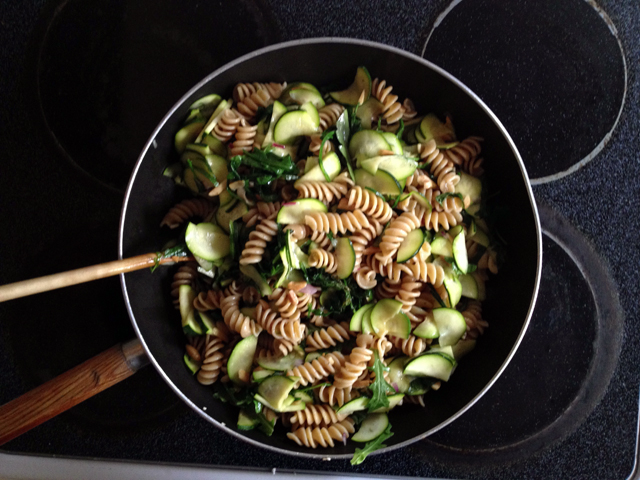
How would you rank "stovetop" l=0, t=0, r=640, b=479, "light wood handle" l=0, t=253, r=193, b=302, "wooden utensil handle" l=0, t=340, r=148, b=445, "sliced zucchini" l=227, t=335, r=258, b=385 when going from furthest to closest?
"stovetop" l=0, t=0, r=640, b=479 < "sliced zucchini" l=227, t=335, r=258, b=385 < "wooden utensil handle" l=0, t=340, r=148, b=445 < "light wood handle" l=0, t=253, r=193, b=302

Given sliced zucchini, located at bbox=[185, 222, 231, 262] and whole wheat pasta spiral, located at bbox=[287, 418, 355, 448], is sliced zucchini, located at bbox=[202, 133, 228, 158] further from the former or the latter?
whole wheat pasta spiral, located at bbox=[287, 418, 355, 448]

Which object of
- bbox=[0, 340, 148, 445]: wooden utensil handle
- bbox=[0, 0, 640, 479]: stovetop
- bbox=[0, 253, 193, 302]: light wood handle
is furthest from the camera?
bbox=[0, 0, 640, 479]: stovetop

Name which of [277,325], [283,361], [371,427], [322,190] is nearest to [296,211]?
[322,190]

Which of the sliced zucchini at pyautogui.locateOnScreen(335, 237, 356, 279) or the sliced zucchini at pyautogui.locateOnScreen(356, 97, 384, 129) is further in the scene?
the sliced zucchini at pyautogui.locateOnScreen(356, 97, 384, 129)

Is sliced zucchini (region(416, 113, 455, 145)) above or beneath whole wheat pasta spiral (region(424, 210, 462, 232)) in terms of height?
above

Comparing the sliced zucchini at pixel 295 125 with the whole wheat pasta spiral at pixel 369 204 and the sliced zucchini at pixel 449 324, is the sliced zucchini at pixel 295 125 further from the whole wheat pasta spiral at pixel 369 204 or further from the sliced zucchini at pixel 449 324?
the sliced zucchini at pixel 449 324

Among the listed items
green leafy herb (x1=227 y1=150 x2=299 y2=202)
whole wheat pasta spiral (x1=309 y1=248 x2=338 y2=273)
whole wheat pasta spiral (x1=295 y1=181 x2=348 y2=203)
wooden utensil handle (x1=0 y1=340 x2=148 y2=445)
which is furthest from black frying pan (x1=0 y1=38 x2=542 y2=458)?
whole wheat pasta spiral (x1=309 y1=248 x2=338 y2=273)

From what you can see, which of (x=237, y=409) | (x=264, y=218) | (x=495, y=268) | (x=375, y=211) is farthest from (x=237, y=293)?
(x=495, y=268)
